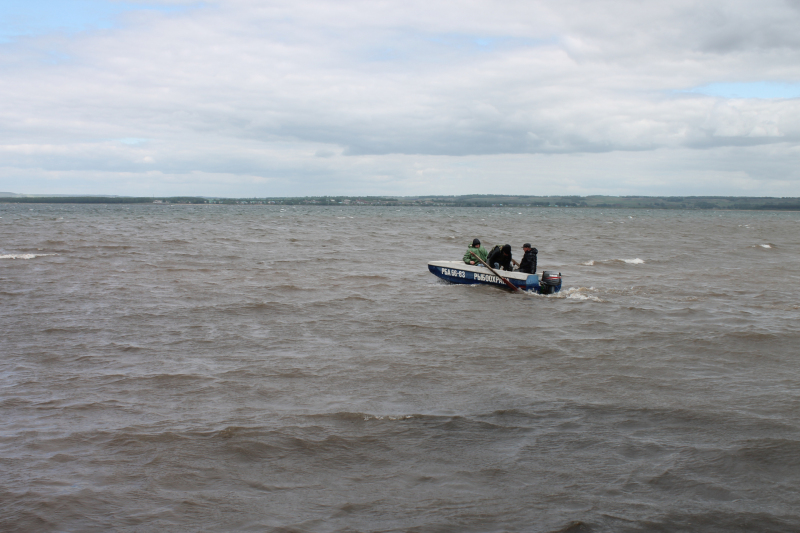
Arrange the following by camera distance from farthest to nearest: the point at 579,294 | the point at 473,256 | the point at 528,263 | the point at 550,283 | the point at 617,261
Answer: the point at 617,261 < the point at 473,256 < the point at 528,263 < the point at 579,294 < the point at 550,283

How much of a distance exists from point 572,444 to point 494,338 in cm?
547

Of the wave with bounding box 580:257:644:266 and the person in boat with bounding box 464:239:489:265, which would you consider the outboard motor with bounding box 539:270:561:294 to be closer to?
the person in boat with bounding box 464:239:489:265

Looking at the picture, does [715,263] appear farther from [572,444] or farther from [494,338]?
[572,444]

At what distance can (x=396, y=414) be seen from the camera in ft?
24.6

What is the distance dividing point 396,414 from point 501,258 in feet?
39.9

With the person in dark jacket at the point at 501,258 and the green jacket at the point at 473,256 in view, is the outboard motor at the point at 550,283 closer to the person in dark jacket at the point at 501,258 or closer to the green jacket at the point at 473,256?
the person in dark jacket at the point at 501,258

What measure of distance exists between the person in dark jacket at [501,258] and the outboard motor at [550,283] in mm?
1456

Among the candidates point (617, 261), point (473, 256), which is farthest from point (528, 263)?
point (617, 261)

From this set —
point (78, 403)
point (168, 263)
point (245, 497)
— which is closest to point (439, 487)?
point (245, 497)

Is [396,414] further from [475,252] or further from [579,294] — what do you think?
[475,252]

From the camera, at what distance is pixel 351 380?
8.99 meters

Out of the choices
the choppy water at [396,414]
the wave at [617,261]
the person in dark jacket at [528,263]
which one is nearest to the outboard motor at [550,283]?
the person in dark jacket at [528,263]

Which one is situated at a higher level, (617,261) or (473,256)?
(473,256)

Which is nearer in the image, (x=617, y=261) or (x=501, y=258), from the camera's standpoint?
(x=501, y=258)
